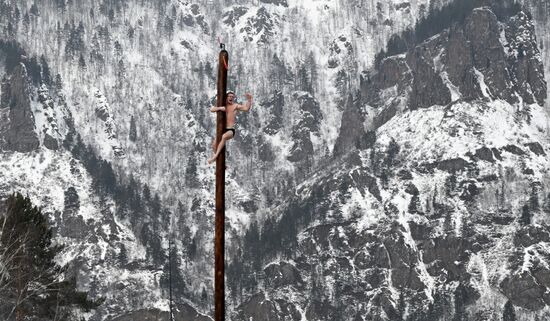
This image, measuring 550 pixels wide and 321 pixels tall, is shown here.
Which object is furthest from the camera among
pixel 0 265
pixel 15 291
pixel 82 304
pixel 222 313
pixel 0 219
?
pixel 82 304

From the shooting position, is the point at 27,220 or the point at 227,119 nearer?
the point at 227,119

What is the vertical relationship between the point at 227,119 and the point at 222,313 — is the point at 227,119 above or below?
above

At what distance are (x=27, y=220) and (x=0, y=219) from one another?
6.43 metres

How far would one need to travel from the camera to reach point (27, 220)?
176 ft

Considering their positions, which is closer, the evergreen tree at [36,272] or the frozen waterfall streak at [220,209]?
the frozen waterfall streak at [220,209]

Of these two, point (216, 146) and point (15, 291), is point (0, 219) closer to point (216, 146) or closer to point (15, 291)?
point (15, 291)

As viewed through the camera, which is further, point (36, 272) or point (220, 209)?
point (36, 272)

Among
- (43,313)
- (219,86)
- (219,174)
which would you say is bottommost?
(43,313)

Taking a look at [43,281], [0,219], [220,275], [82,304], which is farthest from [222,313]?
[82,304]

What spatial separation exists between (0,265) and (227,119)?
16.7 m

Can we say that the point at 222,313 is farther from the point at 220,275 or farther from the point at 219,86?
the point at 219,86

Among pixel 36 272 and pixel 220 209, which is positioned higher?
pixel 220 209

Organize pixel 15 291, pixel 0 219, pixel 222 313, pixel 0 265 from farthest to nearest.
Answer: pixel 15 291 → pixel 0 219 → pixel 0 265 → pixel 222 313

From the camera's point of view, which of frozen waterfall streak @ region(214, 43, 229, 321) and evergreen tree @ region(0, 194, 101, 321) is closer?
frozen waterfall streak @ region(214, 43, 229, 321)
